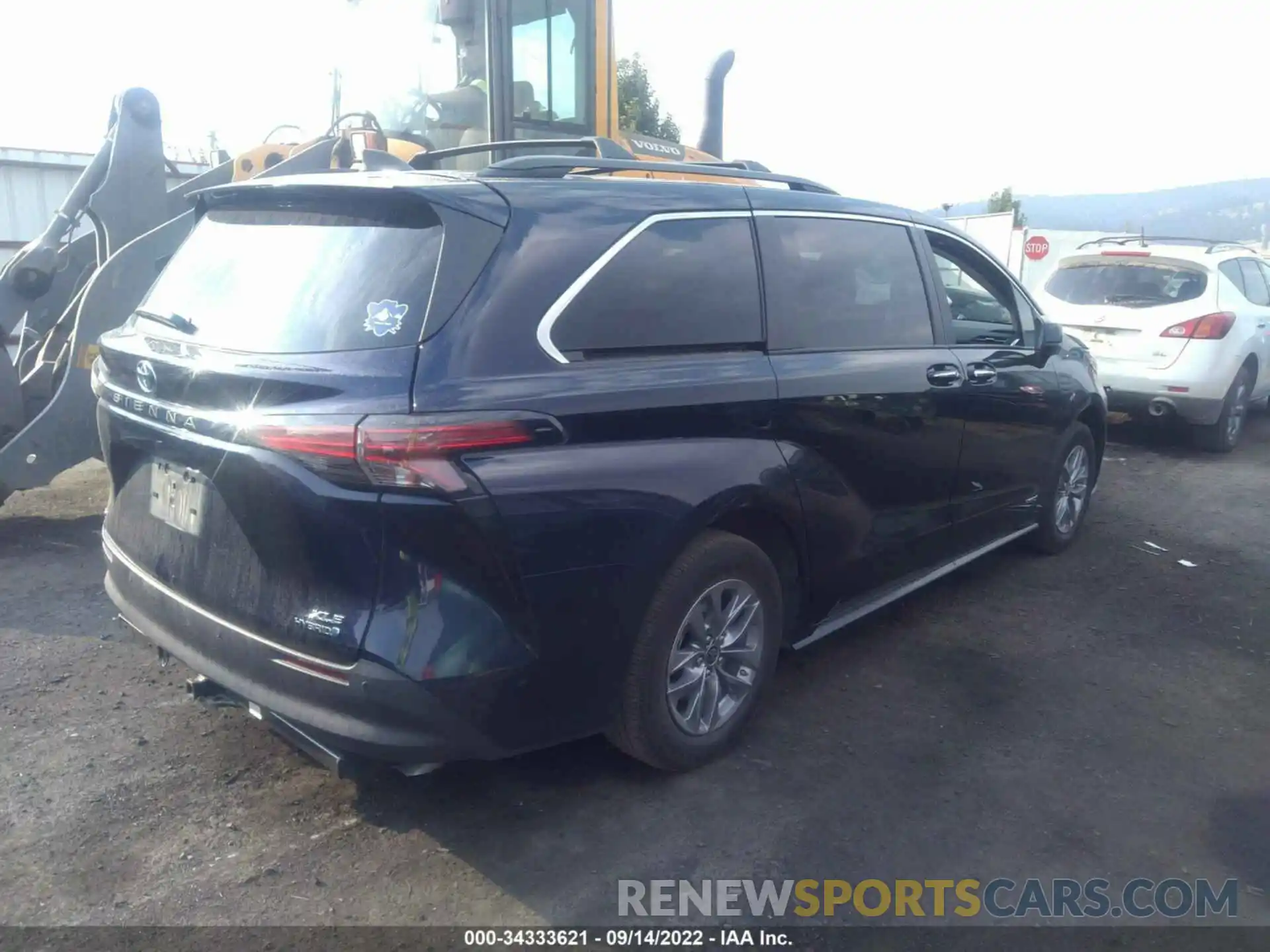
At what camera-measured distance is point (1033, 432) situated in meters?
5.37

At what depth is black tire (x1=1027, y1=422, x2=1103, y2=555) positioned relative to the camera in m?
5.79

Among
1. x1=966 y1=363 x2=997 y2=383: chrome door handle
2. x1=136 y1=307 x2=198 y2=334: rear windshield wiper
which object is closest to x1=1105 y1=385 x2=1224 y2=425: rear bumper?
x1=966 y1=363 x2=997 y2=383: chrome door handle

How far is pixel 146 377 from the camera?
315cm

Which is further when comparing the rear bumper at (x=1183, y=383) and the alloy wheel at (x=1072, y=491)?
the rear bumper at (x=1183, y=383)

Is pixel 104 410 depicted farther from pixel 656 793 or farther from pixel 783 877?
pixel 783 877

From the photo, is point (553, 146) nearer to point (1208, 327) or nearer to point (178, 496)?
point (178, 496)

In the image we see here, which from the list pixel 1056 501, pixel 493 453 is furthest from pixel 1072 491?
pixel 493 453

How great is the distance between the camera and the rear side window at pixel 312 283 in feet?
9.27

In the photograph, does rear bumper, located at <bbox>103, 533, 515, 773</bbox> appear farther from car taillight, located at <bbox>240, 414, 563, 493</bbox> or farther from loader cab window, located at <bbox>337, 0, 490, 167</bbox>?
loader cab window, located at <bbox>337, 0, 490, 167</bbox>

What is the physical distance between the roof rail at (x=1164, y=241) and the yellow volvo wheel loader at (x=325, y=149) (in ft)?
15.7

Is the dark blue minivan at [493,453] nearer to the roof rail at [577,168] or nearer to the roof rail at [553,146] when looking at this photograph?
the roof rail at [577,168]

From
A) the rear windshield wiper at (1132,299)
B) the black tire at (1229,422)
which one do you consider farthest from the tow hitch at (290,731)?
the black tire at (1229,422)
